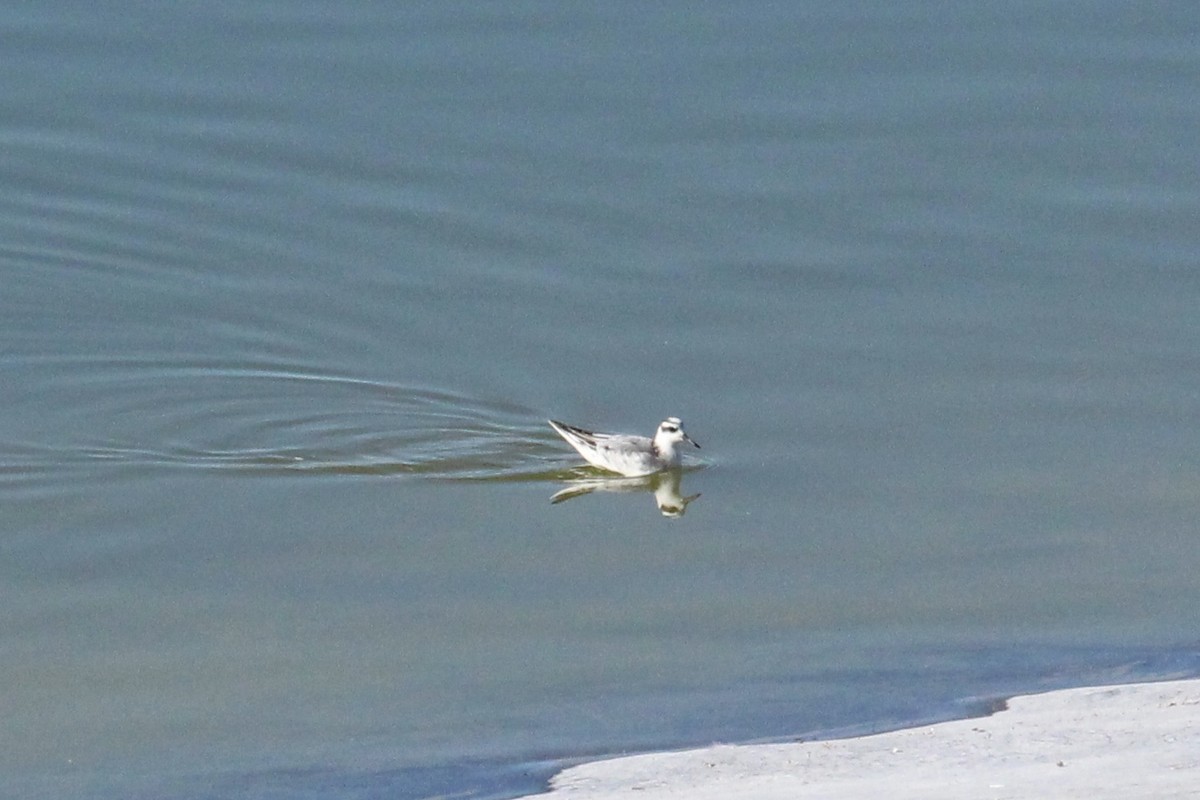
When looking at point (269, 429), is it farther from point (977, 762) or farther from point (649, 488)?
point (977, 762)

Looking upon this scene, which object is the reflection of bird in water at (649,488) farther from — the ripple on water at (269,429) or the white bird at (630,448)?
the ripple on water at (269,429)

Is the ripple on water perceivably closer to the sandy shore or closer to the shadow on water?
the shadow on water

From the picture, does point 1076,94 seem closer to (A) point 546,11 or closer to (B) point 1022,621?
(A) point 546,11

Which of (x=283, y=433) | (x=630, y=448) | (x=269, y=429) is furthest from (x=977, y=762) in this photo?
(x=269, y=429)

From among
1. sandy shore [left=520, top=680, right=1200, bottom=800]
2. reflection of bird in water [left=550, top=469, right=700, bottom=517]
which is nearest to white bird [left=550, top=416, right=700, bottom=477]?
reflection of bird in water [left=550, top=469, right=700, bottom=517]

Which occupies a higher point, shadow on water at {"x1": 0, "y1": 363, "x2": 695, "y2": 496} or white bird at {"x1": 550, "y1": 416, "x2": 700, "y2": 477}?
shadow on water at {"x1": 0, "y1": 363, "x2": 695, "y2": 496}

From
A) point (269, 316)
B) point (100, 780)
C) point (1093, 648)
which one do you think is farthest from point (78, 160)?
point (1093, 648)
